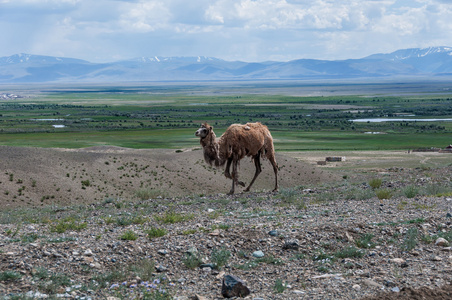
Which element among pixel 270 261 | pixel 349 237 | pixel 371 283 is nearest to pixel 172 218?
pixel 270 261

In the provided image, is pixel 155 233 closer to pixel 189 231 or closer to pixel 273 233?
pixel 189 231

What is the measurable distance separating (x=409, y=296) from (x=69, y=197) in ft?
68.4

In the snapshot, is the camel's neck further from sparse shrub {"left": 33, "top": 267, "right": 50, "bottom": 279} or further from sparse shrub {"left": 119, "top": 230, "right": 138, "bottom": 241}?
sparse shrub {"left": 33, "top": 267, "right": 50, "bottom": 279}

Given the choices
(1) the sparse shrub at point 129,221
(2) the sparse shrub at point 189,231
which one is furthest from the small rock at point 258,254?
(1) the sparse shrub at point 129,221

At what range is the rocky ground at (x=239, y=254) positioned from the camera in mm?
8062

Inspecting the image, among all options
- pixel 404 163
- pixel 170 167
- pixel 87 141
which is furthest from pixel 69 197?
pixel 87 141

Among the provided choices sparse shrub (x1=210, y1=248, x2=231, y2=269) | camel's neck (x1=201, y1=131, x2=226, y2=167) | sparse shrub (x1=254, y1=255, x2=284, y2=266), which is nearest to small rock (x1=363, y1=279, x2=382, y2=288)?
sparse shrub (x1=254, y1=255, x2=284, y2=266)

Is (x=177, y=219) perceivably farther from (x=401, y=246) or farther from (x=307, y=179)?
(x=307, y=179)

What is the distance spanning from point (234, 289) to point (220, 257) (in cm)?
137

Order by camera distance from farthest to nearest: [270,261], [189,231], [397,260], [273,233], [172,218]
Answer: [172,218], [189,231], [273,233], [397,260], [270,261]

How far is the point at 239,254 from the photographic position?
969 cm

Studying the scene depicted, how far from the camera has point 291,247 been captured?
994cm

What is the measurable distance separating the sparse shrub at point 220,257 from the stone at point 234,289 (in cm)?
112

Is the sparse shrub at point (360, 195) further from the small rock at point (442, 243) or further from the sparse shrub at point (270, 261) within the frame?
the sparse shrub at point (270, 261)
